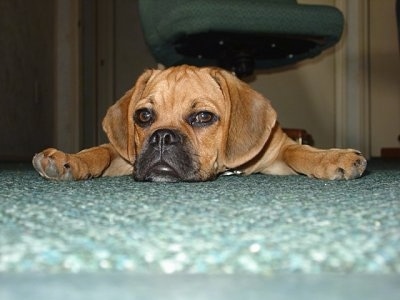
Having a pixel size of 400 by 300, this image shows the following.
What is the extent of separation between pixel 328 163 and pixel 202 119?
38 cm

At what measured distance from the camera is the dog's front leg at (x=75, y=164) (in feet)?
4.91

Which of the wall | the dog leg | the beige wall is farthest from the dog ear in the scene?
the beige wall

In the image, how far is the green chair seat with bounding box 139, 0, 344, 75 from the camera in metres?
2.54

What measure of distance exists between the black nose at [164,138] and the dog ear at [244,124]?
0.18 metres

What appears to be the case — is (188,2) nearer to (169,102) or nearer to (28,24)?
(169,102)

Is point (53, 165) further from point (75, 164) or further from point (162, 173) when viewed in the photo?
point (162, 173)

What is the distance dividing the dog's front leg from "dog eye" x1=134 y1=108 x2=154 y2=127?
5.7 inches

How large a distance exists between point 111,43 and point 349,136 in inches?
103

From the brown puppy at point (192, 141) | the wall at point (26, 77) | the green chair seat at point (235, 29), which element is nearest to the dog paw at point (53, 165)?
the brown puppy at point (192, 141)

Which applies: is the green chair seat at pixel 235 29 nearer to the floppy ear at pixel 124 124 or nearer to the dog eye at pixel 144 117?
the floppy ear at pixel 124 124

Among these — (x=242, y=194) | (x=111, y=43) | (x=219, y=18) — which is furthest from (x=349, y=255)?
(x=111, y=43)

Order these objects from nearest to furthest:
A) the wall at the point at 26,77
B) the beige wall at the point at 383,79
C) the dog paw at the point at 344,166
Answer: the dog paw at the point at 344,166 < the wall at the point at 26,77 < the beige wall at the point at 383,79

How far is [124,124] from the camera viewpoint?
1.87m

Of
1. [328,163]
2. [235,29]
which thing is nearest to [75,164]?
[328,163]
